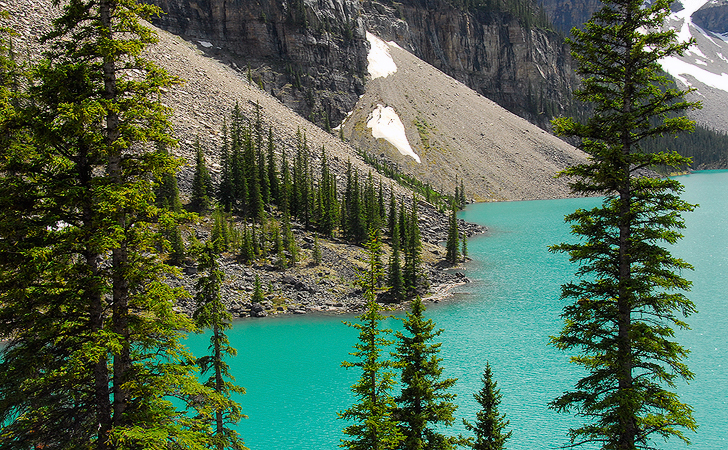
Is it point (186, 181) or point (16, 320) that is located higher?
point (186, 181)

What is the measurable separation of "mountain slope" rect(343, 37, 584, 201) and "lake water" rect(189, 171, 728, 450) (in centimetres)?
8076

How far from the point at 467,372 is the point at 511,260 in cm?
4394

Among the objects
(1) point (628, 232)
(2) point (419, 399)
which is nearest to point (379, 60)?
(2) point (419, 399)

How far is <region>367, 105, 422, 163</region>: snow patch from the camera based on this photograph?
15462 cm

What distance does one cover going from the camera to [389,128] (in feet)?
521

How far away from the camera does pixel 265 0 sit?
6166 inches

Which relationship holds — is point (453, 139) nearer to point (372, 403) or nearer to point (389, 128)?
point (389, 128)

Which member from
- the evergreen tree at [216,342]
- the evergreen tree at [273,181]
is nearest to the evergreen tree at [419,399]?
the evergreen tree at [216,342]

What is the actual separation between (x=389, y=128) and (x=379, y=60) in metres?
40.6

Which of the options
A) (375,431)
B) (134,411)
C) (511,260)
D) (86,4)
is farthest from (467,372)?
(511,260)

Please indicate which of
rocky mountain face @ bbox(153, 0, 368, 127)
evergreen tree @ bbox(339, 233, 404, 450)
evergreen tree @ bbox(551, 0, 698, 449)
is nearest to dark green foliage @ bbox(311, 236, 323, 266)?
evergreen tree @ bbox(339, 233, 404, 450)

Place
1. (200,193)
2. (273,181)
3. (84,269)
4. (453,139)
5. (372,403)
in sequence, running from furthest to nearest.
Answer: (453,139), (273,181), (200,193), (372,403), (84,269)

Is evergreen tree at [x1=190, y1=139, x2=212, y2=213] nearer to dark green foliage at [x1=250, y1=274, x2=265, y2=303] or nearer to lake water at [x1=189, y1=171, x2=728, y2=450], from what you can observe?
dark green foliage at [x1=250, y1=274, x2=265, y2=303]

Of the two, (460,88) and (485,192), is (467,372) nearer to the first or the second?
(485,192)
